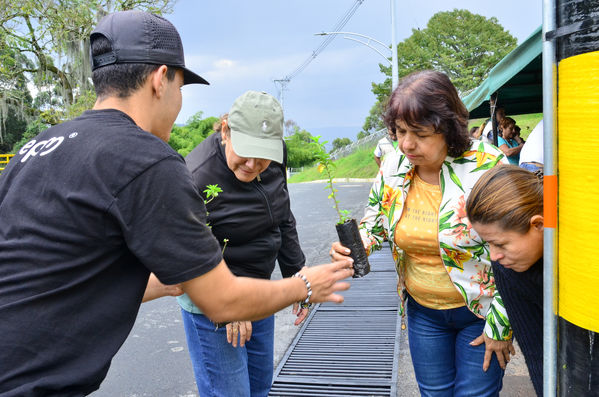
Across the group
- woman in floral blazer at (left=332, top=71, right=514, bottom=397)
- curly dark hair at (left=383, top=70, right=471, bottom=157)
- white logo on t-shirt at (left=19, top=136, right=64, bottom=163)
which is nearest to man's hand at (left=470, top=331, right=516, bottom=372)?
woman in floral blazer at (left=332, top=71, right=514, bottom=397)

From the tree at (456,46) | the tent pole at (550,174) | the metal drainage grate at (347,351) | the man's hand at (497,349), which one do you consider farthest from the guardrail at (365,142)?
the tent pole at (550,174)

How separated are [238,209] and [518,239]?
1.32 meters

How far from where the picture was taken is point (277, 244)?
274 cm

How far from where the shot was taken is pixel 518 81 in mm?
5965

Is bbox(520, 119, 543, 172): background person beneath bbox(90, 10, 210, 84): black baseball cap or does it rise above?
beneath

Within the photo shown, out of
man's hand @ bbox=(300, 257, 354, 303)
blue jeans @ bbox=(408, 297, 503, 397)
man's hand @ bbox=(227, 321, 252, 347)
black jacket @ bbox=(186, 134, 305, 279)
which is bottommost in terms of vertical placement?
blue jeans @ bbox=(408, 297, 503, 397)

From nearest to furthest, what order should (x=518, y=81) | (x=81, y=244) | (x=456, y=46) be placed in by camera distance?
(x=81, y=244), (x=518, y=81), (x=456, y=46)

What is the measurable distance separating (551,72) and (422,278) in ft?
4.81

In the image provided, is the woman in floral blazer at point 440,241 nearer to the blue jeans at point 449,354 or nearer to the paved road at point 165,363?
the blue jeans at point 449,354

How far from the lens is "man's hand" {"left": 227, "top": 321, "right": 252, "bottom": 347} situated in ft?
7.77

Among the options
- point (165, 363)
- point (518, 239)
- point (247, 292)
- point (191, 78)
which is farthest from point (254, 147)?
point (165, 363)

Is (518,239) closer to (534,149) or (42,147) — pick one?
(42,147)

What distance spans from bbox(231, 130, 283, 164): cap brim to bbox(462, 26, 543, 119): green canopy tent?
2413 mm

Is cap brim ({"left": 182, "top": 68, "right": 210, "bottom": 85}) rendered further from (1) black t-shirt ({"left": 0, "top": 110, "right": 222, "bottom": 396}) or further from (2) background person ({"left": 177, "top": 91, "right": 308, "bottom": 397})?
(1) black t-shirt ({"left": 0, "top": 110, "right": 222, "bottom": 396})
